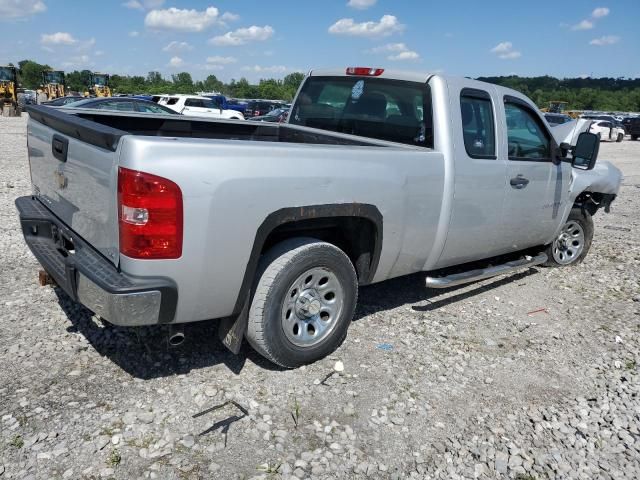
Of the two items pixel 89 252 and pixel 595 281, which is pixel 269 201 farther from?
pixel 595 281

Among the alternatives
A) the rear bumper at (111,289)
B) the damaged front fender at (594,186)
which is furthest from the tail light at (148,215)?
the damaged front fender at (594,186)

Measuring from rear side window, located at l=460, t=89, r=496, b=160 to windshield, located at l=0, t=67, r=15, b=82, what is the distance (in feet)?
128

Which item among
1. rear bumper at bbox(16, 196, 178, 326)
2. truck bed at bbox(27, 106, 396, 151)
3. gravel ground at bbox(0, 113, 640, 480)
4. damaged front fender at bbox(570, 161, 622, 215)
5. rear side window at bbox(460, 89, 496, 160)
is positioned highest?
rear side window at bbox(460, 89, 496, 160)

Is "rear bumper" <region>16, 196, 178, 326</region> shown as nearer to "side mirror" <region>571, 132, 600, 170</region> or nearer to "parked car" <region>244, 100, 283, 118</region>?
"side mirror" <region>571, 132, 600, 170</region>

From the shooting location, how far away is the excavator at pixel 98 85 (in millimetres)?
38688

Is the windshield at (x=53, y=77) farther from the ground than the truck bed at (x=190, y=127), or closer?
farther from the ground

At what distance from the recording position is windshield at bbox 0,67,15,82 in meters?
35.3

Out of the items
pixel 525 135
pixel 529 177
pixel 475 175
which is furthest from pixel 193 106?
pixel 475 175

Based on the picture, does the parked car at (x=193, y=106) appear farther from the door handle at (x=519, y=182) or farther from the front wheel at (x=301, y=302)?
the front wheel at (x=301, y=302)

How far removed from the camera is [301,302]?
347cm

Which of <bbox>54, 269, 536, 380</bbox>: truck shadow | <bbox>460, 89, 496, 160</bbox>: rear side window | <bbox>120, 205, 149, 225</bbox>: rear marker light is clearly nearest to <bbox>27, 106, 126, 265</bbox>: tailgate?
<bbox>120, 205, 149, 225</bbox>: rear marker light

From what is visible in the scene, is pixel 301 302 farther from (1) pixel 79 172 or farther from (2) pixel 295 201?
(1) pixel 79 172

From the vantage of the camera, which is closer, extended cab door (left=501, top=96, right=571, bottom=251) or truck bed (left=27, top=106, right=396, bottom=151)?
truck bed (left=27, top=106, right=396, bottom=151)

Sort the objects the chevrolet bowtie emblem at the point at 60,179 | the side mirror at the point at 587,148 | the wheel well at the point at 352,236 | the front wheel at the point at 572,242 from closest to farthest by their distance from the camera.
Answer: the chevrolet bowtie emblem at the point at 60,179
the wheel well at the point at 352,236
the side mirror at the point at 587,148
the front wheel at the point at 572,242
